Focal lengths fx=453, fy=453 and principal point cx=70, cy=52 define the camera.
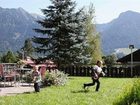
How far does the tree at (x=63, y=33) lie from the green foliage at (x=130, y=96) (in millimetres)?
24646

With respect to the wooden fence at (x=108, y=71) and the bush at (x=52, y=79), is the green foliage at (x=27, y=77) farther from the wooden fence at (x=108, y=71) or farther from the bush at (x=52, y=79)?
the wooden fence at (x=108, y=71)

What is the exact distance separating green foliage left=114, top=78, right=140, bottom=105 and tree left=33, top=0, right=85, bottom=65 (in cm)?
2465

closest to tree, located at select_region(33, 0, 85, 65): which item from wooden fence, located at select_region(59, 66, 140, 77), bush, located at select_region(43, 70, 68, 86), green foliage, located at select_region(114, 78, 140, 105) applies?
wooden fence, located at select_region(59, 66, 140, 77)

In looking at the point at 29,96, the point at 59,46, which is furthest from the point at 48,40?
the point at 29,96

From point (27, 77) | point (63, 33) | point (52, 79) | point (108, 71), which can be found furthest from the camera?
point (108, 71)

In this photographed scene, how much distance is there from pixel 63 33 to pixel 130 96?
25.8 meters

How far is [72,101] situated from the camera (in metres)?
14.9

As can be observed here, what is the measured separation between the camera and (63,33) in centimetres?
3438

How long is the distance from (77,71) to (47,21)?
8.29 meters

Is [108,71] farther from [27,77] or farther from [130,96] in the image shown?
[130,96]

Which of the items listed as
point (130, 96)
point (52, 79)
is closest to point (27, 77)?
point (52, 79)

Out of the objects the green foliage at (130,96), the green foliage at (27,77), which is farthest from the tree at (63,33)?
the green foliage at (130,96)

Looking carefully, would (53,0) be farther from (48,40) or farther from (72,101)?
(72,101)

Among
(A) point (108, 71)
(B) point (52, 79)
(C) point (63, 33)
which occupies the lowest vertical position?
(B) point (52, 79)
